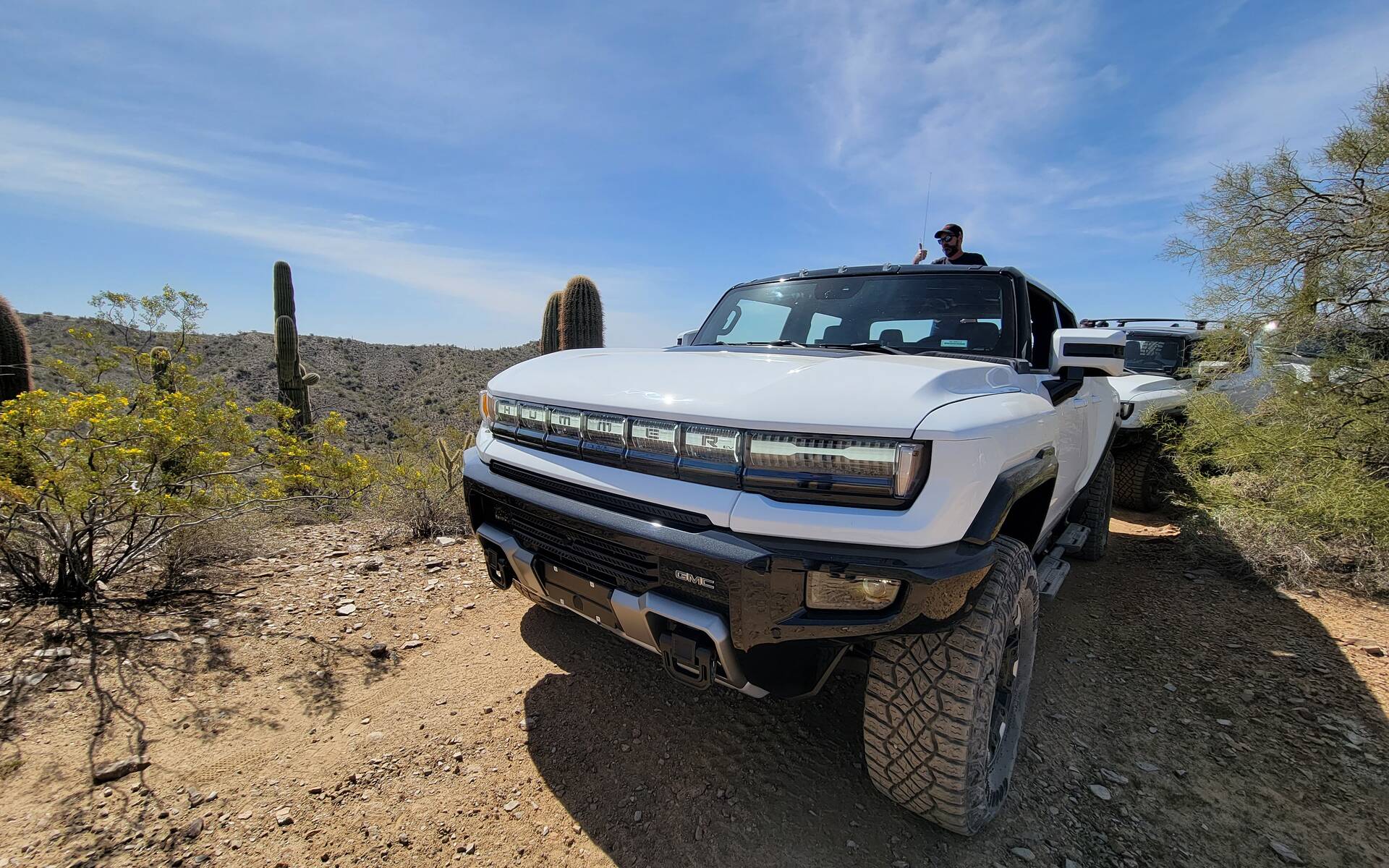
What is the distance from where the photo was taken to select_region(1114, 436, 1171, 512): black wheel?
5836mm

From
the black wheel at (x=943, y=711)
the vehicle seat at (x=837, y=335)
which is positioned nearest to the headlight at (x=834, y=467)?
the black wheel at (x=943, y=711)

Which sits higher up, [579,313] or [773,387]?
[579,313]

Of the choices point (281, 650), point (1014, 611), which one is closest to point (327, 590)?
point (281, 650)

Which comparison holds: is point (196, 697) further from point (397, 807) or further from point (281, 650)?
point (397, 807)

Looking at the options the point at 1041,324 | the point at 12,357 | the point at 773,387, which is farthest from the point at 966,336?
the point at 12,357

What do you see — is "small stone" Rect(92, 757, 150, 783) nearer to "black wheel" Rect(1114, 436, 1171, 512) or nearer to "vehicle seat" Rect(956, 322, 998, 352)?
"vehicle seat" Rect(956, 322, 998, 352)

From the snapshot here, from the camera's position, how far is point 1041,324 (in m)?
3.32

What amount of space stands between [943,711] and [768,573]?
70cm

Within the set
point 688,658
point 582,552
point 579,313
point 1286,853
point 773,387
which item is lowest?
point 1286,853

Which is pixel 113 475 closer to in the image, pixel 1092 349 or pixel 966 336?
pixel 966 336

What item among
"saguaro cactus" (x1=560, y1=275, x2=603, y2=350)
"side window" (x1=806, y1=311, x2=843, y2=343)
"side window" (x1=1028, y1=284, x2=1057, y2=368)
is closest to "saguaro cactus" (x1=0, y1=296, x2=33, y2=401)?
"saguaro cactus" (x1=560, y1=275, x2=603, y2=350)

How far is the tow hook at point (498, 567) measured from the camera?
236 cm

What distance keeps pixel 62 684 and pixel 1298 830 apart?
4575 millimetres

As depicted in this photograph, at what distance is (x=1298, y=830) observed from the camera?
1.99 meters
